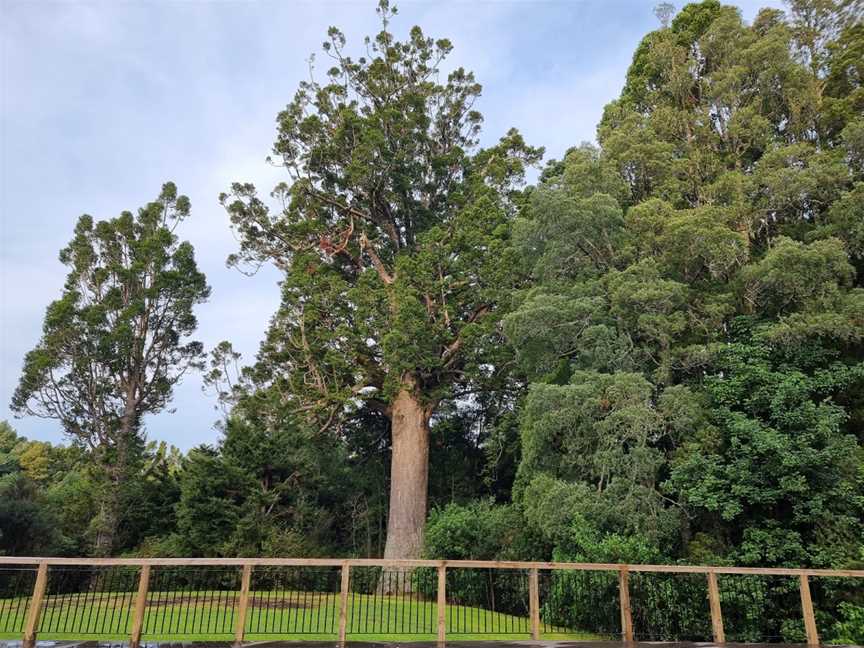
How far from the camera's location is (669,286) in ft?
38.4

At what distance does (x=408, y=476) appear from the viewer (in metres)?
16.4

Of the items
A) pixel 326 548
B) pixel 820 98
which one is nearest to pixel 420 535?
pixel 326 548

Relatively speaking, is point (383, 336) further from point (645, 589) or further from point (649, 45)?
point (649, 45)

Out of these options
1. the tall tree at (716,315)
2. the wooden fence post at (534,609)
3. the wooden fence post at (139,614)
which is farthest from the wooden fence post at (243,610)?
the tall tree at (716,315)

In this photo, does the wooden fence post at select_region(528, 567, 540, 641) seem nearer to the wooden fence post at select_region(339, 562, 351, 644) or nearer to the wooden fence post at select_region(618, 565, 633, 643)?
the wooden fence post at select_region(618, 565, 633, 643)

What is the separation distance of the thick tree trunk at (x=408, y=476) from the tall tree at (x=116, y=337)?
8997 millimetres

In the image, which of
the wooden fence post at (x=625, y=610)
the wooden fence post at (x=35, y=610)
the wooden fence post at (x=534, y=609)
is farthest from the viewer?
the wooden fence post at (x=625, y=610)

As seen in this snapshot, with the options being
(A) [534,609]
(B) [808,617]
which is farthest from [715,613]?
(A) [534,609]

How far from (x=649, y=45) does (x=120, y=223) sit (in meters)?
18.6

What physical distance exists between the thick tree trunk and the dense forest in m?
0.08

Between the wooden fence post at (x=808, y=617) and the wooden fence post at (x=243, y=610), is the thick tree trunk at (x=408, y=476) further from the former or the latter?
the wooden fence post at (x=808, y=617)

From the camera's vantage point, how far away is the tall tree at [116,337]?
1911cm

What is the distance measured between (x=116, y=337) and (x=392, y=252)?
9.64 metres

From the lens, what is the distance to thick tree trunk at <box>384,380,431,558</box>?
51.7 ft
